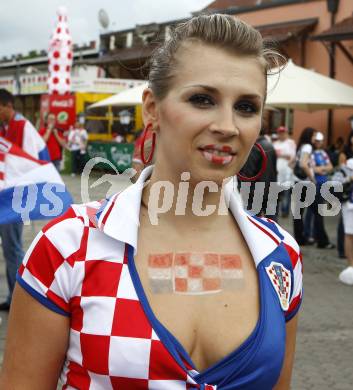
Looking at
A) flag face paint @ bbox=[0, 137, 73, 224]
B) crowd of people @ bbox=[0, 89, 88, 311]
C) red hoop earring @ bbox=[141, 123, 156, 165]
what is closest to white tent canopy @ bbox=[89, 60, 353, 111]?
crowd of people @ bbox=[0, 89, 88, 311]

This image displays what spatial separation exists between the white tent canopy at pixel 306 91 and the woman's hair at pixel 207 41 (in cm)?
871

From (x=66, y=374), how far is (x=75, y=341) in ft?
0.33

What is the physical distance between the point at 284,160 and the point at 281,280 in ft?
38.9

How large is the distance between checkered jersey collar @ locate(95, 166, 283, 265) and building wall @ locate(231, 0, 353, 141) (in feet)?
61.3

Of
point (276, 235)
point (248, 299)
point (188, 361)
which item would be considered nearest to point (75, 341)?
point (188, 361)

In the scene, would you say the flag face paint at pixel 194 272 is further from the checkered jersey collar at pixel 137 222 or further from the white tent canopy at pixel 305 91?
the white tent canopy at pixel 305 91

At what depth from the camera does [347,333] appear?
586 centimetres

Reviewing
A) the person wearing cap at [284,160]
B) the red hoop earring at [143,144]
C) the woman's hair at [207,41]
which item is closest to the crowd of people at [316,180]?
the person wearing cap at [284,160]

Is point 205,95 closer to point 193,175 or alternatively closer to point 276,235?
point 193,175

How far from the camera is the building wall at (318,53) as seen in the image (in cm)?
2002

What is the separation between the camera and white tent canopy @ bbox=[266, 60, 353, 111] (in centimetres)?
1058

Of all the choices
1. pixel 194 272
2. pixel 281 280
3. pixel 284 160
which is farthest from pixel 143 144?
pixel 284 160

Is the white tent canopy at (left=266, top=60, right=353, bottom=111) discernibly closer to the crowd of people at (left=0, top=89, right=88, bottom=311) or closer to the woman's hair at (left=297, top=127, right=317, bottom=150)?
the woman's hair at (left=297, top=127, right=317, bottom=150)

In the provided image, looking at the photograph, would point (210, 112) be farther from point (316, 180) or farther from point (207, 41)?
point (316, 180)
